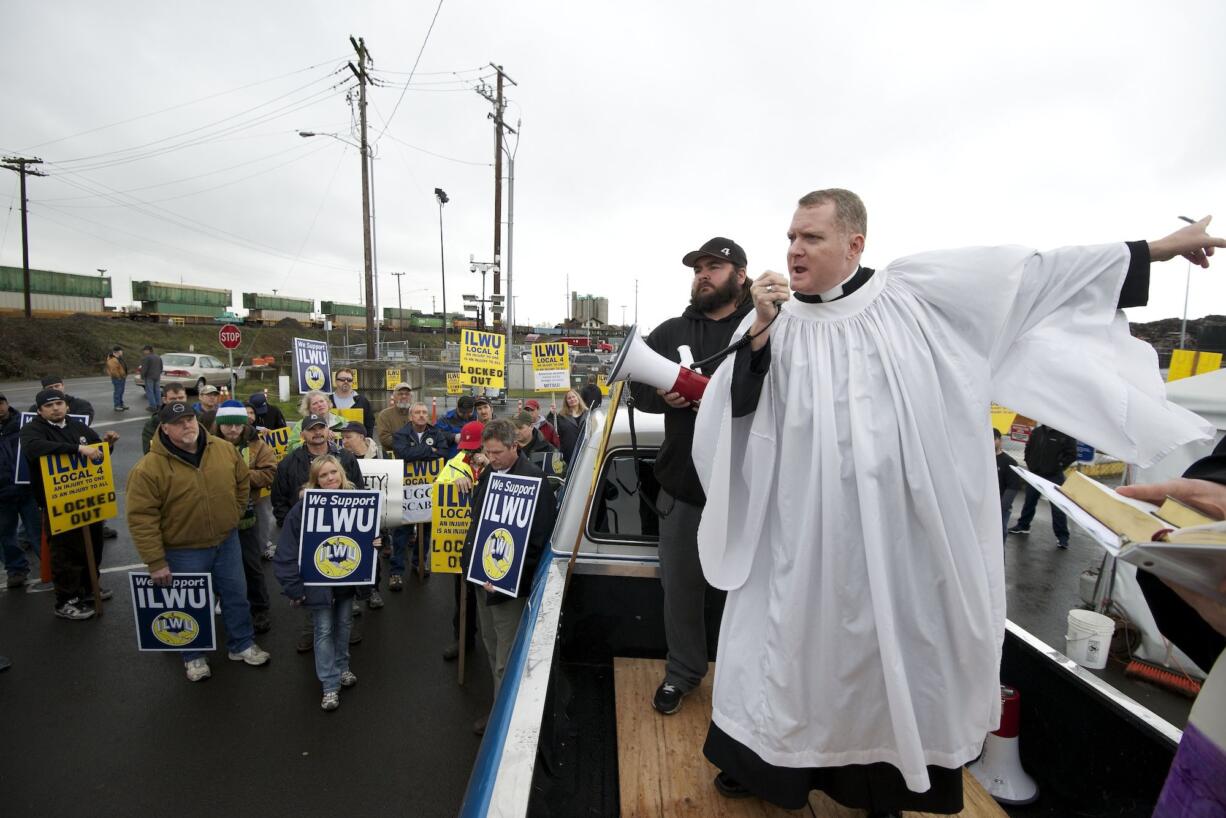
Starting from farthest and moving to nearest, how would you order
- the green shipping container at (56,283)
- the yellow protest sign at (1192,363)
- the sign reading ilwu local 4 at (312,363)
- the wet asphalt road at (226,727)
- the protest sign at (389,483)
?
1. the green shipping container at (56,283)
2. the sign reading ilwu local 4 at (312,363)
3. the yellow protest sign at (1192,363)
4. the protest sign at (389,483)
5. the wet asphalt road at (226,727)

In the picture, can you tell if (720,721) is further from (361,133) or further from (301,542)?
(361,133)

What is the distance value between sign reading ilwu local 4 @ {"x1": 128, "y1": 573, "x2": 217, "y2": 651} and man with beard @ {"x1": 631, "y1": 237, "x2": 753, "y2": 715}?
140 inches

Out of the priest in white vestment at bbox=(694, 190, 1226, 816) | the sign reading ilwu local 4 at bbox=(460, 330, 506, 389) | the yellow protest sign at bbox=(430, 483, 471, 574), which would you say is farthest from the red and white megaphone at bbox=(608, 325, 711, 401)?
the sign reading ilwu local 4 at bbox=(460, 330, 506, 389)

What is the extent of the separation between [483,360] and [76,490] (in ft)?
21.9

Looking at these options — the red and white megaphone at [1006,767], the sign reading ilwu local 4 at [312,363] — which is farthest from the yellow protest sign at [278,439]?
the red and white megaphone at [1006,767]

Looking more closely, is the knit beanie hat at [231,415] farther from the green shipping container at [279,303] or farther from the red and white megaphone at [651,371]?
the green shipping container at [279,303]

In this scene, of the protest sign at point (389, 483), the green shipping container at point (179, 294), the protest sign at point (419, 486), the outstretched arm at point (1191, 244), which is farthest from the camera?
the green shipping container at point (179, 294)

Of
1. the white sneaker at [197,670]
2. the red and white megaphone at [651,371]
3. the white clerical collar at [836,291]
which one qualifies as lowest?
the white sneaker at [197,670]

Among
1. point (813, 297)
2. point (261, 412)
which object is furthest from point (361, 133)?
Answer: point (813, 297)

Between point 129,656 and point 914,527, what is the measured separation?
233 inches

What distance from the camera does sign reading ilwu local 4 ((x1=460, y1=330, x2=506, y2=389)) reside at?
36.0 ft

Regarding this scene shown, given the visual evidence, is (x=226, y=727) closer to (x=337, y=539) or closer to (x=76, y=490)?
(x=337, y=539)

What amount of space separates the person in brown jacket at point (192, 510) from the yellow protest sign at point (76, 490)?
140 cm

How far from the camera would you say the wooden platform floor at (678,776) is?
1.94 m
